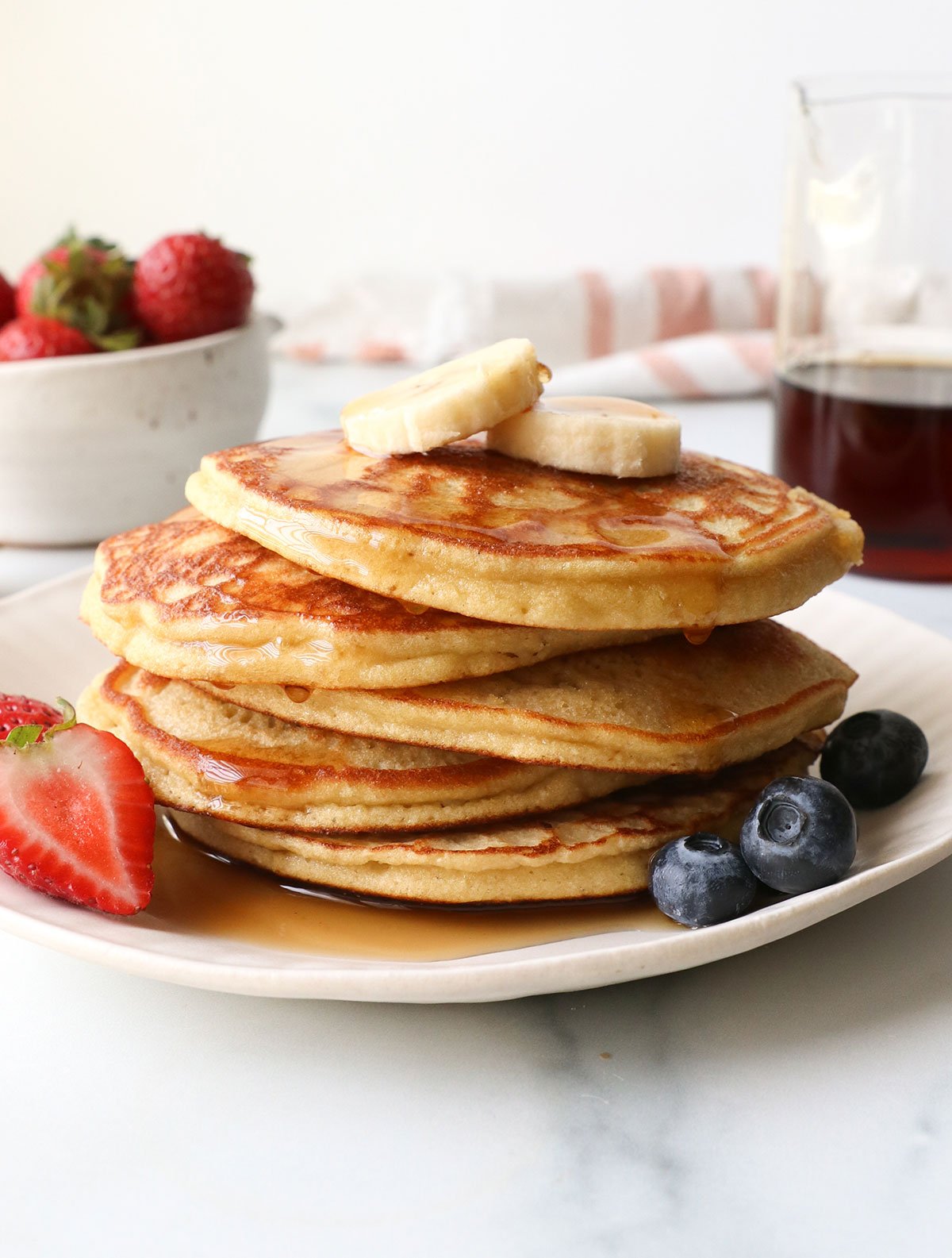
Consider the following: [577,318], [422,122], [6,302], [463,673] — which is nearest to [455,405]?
[463,673]

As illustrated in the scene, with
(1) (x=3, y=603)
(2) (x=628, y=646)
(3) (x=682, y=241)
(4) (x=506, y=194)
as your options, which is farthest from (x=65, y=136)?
(2) (x=628, y=646)

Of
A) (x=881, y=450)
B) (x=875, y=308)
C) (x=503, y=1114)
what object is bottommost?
(x=503, y=1114)

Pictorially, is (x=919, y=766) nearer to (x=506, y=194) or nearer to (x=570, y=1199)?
(x=570, y=1199)

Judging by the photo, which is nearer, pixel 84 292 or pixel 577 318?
pixel 84 292

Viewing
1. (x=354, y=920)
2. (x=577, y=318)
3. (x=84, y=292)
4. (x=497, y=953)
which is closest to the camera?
(x=497, y=953)

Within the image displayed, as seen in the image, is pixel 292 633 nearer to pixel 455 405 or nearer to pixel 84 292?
Answer: pixel 455 405

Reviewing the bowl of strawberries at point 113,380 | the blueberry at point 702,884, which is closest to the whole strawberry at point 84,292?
the bowl of strawberries at point 113,380

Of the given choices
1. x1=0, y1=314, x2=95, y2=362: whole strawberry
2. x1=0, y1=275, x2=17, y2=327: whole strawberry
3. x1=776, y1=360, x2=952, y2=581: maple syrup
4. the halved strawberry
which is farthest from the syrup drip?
x1=0, y1=275, x2=17, y2=327: whole strawberry
